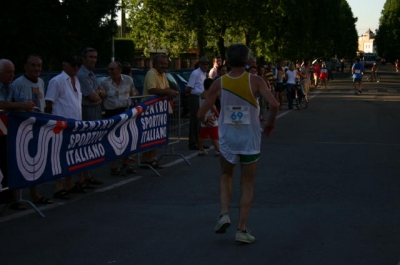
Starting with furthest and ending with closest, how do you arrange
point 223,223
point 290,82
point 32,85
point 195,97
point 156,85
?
point 290,82, point 195,97, point 156,85, point 32,85, point 223,223

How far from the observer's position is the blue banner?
8.91 metres

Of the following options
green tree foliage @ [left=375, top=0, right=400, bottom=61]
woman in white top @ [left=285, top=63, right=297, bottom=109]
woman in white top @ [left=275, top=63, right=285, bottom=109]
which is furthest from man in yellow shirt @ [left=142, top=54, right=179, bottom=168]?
green tree foliage @ [left=375, top=0, right=400, bottom=61]

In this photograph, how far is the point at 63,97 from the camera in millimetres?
10391

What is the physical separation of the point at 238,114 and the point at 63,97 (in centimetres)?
358

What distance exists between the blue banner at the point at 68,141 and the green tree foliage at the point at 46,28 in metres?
10.9

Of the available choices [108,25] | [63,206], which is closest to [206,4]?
[108,25]

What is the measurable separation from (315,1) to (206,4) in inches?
822

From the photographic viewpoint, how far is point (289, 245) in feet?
24.3

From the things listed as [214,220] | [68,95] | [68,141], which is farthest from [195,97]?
[214,220]

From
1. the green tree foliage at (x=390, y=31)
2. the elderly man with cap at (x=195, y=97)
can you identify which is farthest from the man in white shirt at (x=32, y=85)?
the green tree foliage at (x=390, y=31)

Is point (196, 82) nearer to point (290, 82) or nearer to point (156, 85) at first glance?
point (156, 85)

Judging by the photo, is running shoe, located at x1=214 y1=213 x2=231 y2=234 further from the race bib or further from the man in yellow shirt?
the man in yellow shirt

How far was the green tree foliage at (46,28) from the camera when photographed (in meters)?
22.8

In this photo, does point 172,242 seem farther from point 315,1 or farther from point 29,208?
point 315,1
